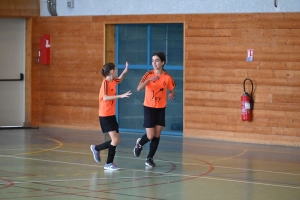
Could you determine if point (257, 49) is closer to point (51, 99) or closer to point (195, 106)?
point (195, 106)

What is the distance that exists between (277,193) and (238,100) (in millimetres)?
6727

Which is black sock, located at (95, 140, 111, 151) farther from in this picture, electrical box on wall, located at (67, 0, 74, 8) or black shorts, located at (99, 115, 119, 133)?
electrical box on wall, located at (67, 0, 74, 8)

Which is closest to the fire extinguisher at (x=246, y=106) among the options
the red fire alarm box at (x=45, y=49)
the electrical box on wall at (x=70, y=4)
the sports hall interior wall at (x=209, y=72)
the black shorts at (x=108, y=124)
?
the sports hall interior wall at (x=209, y=72)

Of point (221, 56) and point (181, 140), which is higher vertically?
point (221, 56)

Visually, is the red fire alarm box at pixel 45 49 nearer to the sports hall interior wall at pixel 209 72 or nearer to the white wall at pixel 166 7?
the sports hall interior wall at pixel 209 72

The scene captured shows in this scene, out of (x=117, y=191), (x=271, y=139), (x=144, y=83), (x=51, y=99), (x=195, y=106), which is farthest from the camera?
(x=51, y=99)

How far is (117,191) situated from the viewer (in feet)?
28.4

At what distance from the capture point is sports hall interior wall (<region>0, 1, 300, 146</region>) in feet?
48.3

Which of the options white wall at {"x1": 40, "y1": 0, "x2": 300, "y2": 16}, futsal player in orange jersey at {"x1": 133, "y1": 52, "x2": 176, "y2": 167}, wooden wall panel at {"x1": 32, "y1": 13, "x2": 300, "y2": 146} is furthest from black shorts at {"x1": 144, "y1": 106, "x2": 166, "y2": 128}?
white wall at {"x1": 40, "y1": 0, "x2": 300, "y2": 16}

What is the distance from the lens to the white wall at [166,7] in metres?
14.9

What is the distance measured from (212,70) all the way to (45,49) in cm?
491

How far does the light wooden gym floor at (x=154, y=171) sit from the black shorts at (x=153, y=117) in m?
0.75

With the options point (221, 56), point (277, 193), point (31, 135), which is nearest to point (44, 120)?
point (31, 135)

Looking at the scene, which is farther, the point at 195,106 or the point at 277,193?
the point at 195,106
